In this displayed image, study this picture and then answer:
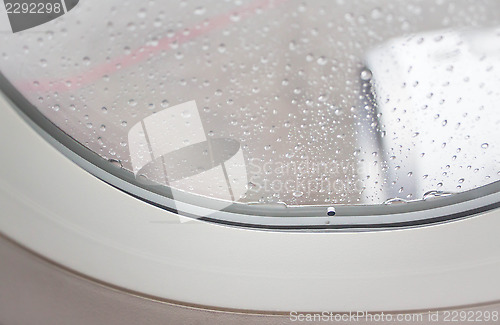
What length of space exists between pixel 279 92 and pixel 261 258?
0.35 m

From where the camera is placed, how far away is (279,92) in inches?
34.8

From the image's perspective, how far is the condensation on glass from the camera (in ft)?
2.58

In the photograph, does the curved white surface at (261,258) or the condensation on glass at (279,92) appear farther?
the curved white surface at (261,258)

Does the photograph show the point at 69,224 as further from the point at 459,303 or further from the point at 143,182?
the point at 459,303

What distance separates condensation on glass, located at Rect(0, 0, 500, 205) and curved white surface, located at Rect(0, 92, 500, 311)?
9cm

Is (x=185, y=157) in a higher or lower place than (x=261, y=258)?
higher

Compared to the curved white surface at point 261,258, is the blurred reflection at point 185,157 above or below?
above

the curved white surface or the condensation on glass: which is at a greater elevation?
the condensation on glass

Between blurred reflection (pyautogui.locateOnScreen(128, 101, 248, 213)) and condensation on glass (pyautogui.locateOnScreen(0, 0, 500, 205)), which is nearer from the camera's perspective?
condensation on glass (pyautogui.locateOnScreen(0, 0, 500, 205))

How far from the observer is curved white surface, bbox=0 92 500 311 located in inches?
35.9

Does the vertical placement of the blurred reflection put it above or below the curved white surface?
above

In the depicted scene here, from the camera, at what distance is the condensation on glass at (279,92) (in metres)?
0.79

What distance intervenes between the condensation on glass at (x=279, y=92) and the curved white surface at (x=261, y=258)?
9 centimetres

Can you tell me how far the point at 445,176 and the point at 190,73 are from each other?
0.57m
